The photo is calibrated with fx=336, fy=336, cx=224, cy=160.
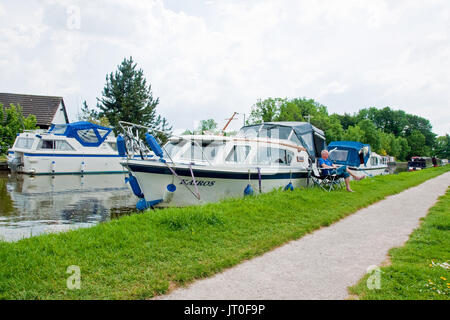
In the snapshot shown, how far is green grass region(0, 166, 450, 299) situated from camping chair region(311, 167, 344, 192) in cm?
447

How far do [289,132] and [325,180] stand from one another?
2658 millimetres

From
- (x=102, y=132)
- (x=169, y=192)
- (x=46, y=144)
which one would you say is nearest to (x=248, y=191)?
(x=169, y=192)

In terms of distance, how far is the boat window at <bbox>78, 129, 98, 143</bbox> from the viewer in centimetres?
2665

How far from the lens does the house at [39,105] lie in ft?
121

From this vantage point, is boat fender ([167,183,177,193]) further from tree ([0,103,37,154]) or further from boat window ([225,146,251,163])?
tree ([0,103,37,154])

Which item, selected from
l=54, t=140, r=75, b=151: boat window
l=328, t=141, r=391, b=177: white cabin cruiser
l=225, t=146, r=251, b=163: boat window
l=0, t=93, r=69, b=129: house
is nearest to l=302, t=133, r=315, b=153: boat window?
l=225, t=146, r=251, b=163: boat window

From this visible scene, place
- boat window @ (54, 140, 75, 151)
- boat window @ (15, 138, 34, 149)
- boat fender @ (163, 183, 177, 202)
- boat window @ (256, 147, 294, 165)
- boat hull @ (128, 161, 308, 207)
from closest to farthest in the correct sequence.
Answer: boat hull @ (128, 161, 308, 207) → boat fender @ (163, 183, 177, 202) → boat window @ (256, 147, 294, 165) → boat window @ (15, 138, 34, 149) → boat window @ (54, 140, 75, 151)

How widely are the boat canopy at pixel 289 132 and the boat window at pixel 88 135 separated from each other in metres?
16.3

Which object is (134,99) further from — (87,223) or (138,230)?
(138,230)

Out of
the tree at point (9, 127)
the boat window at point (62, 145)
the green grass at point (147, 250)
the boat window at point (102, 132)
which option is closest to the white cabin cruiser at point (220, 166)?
the green grass at point (147, 250)

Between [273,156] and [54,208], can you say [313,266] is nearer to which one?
[273,156]

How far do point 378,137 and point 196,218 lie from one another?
75570mm

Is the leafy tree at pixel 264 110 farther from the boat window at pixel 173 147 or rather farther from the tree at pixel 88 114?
the boat window at pixel 173 147

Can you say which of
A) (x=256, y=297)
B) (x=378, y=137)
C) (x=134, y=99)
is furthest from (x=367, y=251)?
(x=378, y=137)
